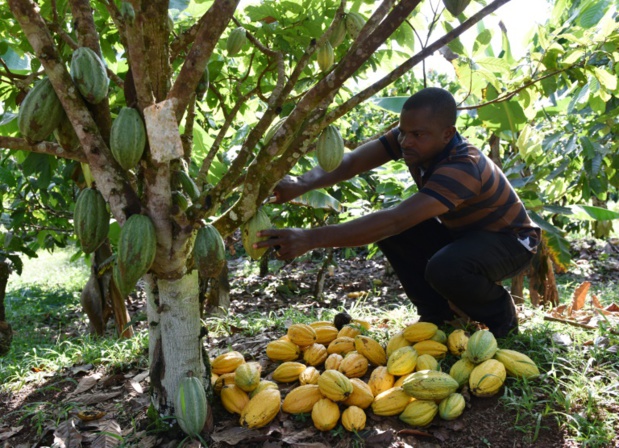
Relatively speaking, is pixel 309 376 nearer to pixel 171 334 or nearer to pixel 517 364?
pixel 171 334

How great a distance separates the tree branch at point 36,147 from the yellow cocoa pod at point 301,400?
3.73 feet

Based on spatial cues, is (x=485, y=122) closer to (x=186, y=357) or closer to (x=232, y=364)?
(x=232, y=364)

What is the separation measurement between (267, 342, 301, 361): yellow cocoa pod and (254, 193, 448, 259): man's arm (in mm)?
711

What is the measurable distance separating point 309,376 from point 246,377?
0.87ft

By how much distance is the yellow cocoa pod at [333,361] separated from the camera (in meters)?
2.29

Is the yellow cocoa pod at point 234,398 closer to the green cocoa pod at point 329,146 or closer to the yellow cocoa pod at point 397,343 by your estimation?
the yellow cocoa pod at point 397,343

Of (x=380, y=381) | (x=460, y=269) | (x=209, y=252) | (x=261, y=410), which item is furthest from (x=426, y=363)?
(x=209, y=252)

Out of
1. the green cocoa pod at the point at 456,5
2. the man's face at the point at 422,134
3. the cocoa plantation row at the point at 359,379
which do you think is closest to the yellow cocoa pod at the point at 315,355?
the cocoa plantation row at the point at 359,379

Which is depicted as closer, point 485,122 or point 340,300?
point 485,122

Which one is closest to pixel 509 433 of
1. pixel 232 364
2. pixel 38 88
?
pixel 232 364

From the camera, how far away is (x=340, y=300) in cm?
567

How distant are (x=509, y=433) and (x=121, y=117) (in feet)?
5.37

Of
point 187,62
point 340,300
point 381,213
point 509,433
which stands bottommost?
point 340,300

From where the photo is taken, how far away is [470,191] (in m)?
2.29
